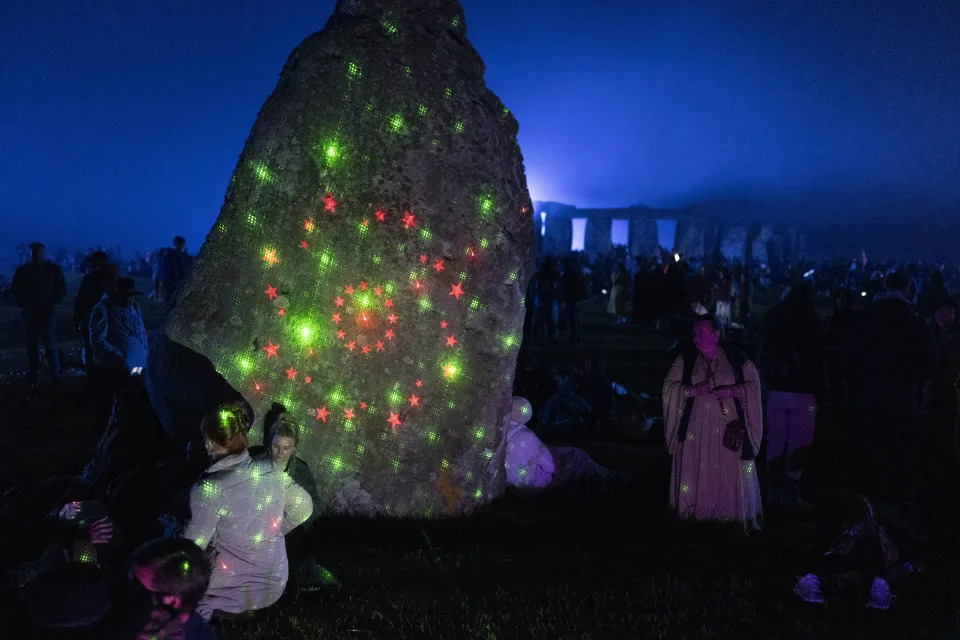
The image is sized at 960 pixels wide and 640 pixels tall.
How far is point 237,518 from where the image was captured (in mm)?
4445

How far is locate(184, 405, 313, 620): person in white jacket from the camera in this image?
436 centimetres

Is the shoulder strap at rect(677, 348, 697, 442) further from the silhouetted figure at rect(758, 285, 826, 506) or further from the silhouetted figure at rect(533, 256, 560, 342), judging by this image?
the silhouetted figure at rect(533, 256, 560, 342)

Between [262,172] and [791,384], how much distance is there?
5799 millimetres

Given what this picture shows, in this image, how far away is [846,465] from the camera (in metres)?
9.06

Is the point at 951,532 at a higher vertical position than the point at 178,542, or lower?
lower

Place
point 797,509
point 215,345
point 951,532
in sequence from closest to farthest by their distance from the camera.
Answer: point 215,345 < point 951,532 < point 797,509

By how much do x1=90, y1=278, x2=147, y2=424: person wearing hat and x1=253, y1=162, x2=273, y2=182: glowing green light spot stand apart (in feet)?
9.83

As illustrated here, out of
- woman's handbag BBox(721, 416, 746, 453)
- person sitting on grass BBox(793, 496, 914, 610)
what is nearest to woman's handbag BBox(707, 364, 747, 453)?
woman's handbag BBox(721, 416, 746, 453)

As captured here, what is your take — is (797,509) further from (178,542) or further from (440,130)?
(178,542)

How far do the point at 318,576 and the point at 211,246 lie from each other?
3155 mm

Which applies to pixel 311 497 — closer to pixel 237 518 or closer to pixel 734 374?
pixel 237 518

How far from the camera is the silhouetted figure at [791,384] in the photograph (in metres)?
8.03

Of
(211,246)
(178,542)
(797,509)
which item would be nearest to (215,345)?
(211,246)

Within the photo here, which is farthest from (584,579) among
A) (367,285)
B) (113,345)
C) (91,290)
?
(91,290)
